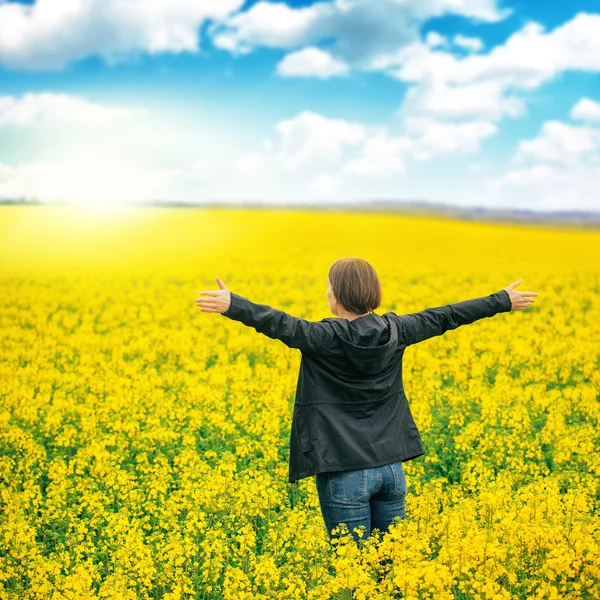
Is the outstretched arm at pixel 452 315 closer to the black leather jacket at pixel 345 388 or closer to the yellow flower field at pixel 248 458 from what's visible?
the black leather jacket at pixel 345 388

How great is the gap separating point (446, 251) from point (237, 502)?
985 inches

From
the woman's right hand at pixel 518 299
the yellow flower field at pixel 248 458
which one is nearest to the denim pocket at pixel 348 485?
the yellow flower field at pixel 248 458

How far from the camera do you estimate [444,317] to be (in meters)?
4.95

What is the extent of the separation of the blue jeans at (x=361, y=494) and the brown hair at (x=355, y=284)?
1036 millimetres

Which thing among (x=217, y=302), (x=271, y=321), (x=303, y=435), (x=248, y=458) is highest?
(x=217, y=302)

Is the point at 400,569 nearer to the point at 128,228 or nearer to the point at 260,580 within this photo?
the point at 260,580

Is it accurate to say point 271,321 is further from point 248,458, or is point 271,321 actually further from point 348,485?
point 248,458

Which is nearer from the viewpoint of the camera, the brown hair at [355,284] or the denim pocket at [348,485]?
the brown hair at [355,284]

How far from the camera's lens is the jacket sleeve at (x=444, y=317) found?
4785mm

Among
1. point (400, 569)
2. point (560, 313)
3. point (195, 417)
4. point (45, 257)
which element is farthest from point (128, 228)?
point (400, 569)

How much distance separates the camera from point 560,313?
15.8 m

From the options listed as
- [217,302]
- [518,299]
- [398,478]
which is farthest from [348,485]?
[518,299]

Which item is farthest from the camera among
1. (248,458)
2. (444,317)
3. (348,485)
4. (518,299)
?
(248,458)

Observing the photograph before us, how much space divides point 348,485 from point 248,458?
3.15 m
